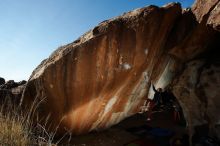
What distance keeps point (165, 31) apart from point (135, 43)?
2.89 ft

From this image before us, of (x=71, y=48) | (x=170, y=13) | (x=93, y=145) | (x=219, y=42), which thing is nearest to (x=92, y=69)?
(x=71, y=48)

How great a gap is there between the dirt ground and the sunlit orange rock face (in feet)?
0.73

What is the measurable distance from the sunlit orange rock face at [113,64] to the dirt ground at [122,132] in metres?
0.22

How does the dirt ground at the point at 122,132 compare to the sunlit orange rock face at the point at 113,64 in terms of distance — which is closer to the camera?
the sunlit orange rock face at the point at 113,64

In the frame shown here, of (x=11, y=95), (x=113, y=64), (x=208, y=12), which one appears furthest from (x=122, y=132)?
(x=208, y=12)

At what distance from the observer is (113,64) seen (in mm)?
6355

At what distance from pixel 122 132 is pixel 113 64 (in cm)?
200

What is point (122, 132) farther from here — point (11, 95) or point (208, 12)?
point (208, 12)

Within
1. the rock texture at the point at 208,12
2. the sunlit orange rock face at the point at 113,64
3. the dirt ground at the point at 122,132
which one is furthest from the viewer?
the dirt ground at the point at 122,132

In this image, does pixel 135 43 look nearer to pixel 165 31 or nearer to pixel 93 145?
pixel 165 31

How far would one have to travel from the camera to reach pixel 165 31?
6.89 meters

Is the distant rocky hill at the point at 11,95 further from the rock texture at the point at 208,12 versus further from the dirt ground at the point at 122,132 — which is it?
the rock texture at the point at 208,12

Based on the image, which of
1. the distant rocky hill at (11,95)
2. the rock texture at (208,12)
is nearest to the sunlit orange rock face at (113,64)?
the rock texture at (208,12)

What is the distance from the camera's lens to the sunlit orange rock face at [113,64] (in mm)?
6090
